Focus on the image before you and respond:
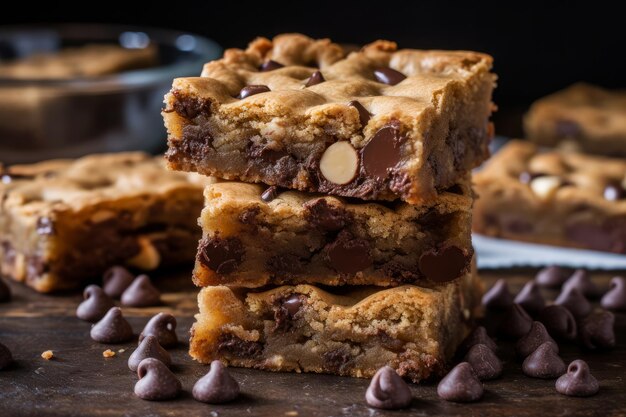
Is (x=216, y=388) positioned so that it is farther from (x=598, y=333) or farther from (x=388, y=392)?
(x=598, y=333)

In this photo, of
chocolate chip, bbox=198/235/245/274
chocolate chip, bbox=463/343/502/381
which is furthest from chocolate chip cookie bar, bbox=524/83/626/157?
chocolate chip, bbox=198/235/245/274

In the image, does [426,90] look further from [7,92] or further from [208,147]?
[7,92]

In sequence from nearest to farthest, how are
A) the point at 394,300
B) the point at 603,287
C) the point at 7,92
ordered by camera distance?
the point at 394,300, the point at 603,287, the point at 7,92

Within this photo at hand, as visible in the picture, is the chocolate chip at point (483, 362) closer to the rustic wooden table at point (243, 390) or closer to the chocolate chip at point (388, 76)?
the rustic wooden table at point (243, 390)

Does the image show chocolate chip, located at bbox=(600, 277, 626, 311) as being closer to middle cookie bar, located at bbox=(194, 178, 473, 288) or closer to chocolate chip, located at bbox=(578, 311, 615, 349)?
chocolate chip, located at bbox=(578, 311, 615, 349)

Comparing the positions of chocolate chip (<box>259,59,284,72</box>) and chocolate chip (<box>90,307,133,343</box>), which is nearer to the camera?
chocolate chip (<box>90,307,133,343</box>)

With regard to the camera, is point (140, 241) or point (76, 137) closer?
point (140, 241)

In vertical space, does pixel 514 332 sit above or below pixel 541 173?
below

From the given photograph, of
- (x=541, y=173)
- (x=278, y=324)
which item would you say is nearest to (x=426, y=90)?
(x=278, y=324)

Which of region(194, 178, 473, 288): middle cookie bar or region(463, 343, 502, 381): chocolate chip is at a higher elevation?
region(194, 178, 473, 288): middle cookie bar
